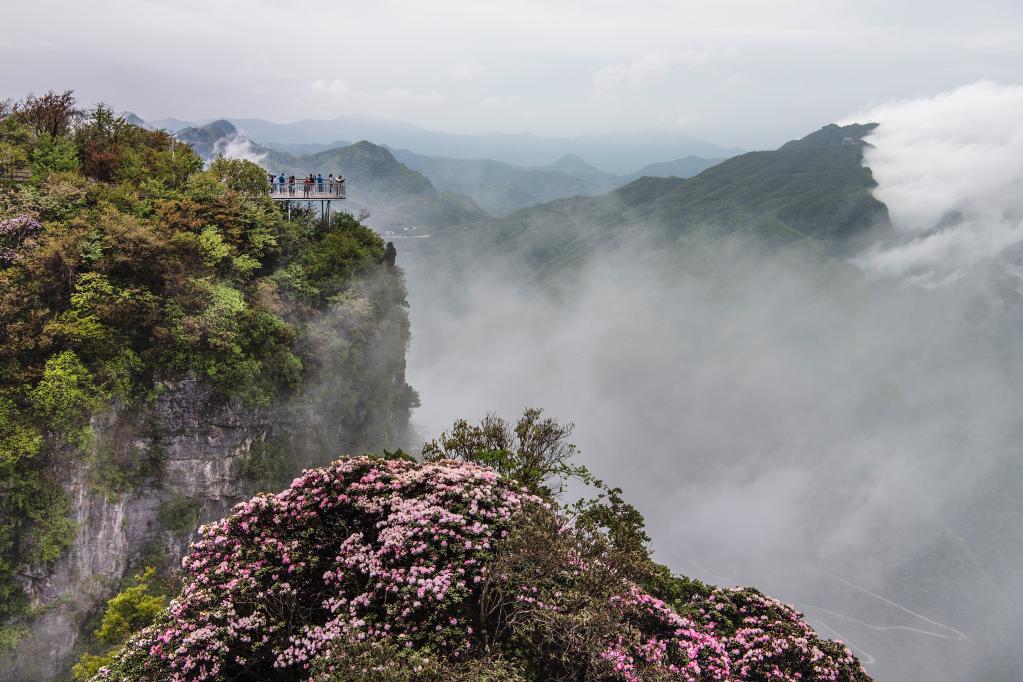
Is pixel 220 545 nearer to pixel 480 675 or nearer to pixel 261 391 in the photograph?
pixel 480 675

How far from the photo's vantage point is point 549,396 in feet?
591

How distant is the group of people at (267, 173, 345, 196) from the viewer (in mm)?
41406

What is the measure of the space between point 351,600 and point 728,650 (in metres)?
9.78

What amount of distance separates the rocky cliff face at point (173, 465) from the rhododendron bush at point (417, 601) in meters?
16.5

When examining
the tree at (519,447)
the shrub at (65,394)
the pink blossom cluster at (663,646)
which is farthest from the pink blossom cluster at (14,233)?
the pink blossom cluster at (663,646)

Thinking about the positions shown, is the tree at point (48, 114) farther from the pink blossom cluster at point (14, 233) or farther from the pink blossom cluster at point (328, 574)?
the pink blossom cluster at point (328, 574)

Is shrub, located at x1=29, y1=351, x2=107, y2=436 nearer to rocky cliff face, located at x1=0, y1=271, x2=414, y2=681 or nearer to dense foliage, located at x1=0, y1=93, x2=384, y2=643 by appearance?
dense foliage, located at x1=0, y1=93, x2=384, y2=643

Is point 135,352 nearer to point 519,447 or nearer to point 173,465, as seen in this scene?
point 173,465

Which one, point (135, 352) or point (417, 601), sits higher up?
point (417, 601)

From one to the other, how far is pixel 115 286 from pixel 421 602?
24.6 meters

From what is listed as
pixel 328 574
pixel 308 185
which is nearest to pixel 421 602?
pixel 328 574

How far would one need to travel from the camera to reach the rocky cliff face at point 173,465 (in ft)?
86.1

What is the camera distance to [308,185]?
138 feet

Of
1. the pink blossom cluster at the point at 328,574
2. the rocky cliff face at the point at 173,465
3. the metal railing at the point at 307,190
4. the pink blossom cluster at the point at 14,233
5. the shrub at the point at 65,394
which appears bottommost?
the rocky cliff face at the point at 173,465
